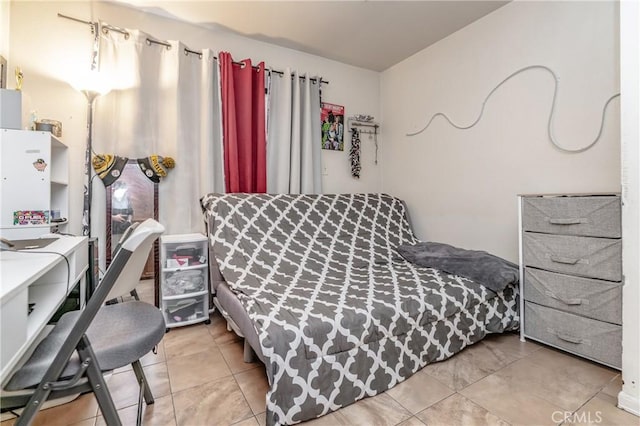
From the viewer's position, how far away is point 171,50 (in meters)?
2.50

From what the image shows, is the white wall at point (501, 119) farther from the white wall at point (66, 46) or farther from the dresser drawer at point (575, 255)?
the white wall at point (66, 46)

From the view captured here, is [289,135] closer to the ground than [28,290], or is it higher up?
higher up

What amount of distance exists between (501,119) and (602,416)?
199 cm

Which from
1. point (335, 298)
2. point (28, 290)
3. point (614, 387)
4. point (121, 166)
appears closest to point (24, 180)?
point (121, 166)

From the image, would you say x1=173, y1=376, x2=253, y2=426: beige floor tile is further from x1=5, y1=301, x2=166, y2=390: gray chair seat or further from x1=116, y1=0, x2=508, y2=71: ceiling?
x1=116, y1=0, x2=508, y2=71: ceiling

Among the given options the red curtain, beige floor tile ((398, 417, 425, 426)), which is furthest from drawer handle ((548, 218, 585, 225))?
the red curtain

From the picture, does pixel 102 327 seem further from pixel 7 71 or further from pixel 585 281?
pixel 585 281

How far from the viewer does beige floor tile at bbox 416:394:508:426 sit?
1.33 meters

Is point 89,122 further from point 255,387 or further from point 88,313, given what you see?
point 255,387

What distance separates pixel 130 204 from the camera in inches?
93.4

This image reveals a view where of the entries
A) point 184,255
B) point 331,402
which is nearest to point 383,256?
point 331,402

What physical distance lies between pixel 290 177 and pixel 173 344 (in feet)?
5.65

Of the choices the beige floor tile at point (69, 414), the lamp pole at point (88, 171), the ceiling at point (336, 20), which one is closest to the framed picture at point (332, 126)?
the ceiling at point (336, 20)

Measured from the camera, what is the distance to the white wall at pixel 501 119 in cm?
192
